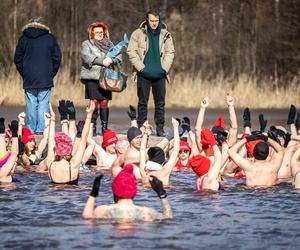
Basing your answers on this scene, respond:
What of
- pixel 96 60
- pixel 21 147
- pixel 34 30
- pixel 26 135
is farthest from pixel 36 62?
pixel 21 147

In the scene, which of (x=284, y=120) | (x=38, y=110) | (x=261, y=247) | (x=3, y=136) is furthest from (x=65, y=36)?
Result: (x=261, y=247)

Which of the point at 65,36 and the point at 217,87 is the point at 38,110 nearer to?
the point at 217,87

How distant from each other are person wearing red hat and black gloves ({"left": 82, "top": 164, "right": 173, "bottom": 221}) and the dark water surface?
0.32ft

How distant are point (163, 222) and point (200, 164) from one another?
2862 mm

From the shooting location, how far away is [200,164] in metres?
19.0

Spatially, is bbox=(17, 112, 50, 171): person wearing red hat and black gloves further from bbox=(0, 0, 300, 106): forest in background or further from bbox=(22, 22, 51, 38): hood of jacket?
bbox=(0, 0, 300, 106): forest in background

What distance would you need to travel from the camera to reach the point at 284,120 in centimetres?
3184

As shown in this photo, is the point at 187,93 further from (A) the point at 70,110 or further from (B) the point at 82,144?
(B) the point at 82,144

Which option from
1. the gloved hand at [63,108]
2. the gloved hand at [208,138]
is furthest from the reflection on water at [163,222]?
Result: the gloved hand at [63,108]

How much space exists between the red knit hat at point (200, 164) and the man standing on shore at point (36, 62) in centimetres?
541

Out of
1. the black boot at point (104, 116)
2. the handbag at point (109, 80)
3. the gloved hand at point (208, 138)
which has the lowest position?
the gloved hand at point (208, 138)

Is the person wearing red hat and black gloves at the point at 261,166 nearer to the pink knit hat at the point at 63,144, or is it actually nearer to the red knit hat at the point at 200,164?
the red knit hat at the point at 200,164

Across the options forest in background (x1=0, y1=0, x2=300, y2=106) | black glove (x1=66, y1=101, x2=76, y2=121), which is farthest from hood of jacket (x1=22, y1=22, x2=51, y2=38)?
forest in background (x1=0, y1=0, x2=300, y2=106)

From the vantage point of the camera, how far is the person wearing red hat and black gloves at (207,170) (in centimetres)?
1889
